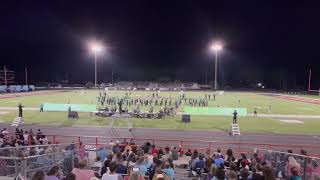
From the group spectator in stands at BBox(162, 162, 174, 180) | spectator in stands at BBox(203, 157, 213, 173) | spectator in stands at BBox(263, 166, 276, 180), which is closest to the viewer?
spectator in stands at BBox(263, 166, 276, 180)

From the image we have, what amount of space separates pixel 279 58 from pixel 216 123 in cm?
8874

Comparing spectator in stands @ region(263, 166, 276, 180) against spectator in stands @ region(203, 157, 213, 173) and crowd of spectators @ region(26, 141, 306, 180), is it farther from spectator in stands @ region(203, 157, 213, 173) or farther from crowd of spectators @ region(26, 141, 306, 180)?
spectator in stands @ region(203, 157, 213, 173)

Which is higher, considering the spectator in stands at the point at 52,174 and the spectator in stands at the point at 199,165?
the spectator in stands at the point at 52,174

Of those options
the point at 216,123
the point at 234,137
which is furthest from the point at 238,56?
the point at 234,137

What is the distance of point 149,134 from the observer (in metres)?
30.8

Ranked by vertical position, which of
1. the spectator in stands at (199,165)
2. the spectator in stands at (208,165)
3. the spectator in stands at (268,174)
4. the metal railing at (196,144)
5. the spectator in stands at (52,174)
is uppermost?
the spectator in stands at (268,174)

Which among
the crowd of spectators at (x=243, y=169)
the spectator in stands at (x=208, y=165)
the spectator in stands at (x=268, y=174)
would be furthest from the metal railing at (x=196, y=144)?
the spectator in stands at (x=268, y=174)

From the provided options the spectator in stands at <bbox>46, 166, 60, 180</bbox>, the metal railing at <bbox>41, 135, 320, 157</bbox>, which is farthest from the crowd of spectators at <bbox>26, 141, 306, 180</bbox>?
the metal railing at <bbox>41, 135, 320, 157</bbox>

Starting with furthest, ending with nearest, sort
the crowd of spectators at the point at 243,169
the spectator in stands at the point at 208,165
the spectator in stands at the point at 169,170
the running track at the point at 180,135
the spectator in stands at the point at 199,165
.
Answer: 1. the running track at the point at 180,135
2. the spectator in stands at the point at 199,165
3. the spectator in stands at the point at 208,165
4. the spectator in stands at the point at 169,170
5. the crowd of spectators at the point at 243,169

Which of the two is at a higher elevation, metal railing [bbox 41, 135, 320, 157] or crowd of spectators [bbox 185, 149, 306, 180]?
crowd of spectators [bbox 185, 149, 306, 180]

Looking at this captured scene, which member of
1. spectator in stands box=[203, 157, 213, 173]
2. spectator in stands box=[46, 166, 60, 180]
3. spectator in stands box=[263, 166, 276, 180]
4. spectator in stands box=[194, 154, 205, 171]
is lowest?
spectator in stands box=[194, 154, 205, 171]

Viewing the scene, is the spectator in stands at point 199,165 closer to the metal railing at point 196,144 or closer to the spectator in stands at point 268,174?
the spectator in stands at point 268,174

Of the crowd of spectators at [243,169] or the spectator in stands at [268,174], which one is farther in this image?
the crowd of spectators at [243,169]

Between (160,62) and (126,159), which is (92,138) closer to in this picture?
(126,159)
